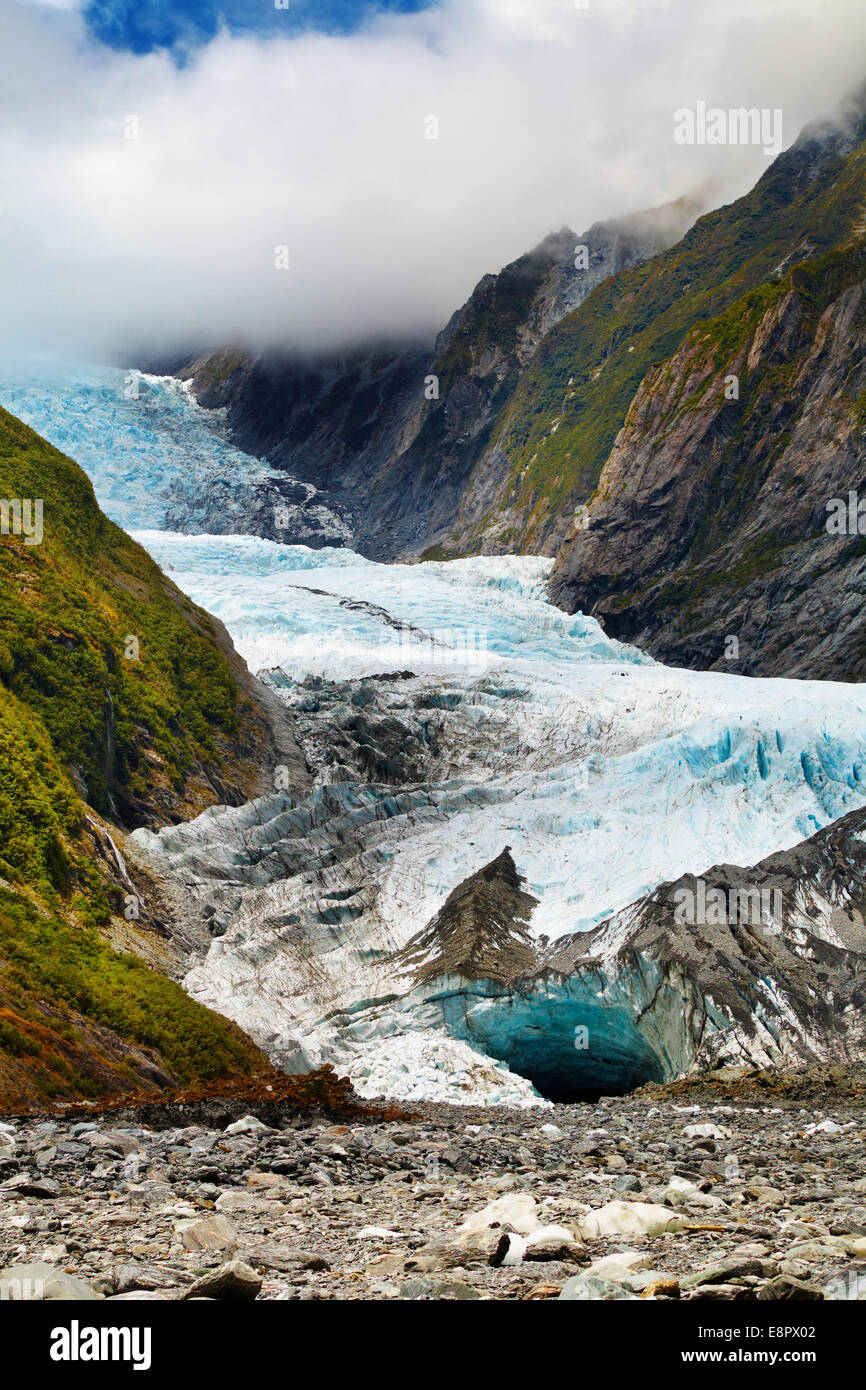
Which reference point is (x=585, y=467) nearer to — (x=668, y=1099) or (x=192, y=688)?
(x=192, y=688)

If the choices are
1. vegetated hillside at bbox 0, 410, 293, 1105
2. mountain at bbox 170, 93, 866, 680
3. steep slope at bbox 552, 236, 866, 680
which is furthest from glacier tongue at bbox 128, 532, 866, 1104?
mountain at bbox 170, 93, 866, 680

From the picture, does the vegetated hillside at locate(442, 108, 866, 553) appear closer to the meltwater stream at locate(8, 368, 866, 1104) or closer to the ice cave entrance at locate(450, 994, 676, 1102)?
the meltwater stream at locate(8, 368, 866, 1104)

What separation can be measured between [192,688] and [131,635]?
20.8 feet

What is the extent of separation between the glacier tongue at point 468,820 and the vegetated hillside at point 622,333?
204 ft

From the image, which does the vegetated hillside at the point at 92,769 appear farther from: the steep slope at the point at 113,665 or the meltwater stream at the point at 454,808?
the meltwater stream at the point at 454,808

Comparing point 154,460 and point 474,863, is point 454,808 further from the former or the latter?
point 154,460

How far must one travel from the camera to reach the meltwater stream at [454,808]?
132ft

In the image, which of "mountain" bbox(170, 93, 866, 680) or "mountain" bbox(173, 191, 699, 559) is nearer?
"mountain" bbox(170, 93, 866, 680)

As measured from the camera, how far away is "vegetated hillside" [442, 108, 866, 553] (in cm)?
14362

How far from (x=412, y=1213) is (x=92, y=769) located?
135 ft

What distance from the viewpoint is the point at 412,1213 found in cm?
1037

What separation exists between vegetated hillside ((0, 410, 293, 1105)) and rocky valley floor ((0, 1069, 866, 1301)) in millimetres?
6010

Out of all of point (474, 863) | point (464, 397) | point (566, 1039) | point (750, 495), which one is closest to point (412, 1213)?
point (566, 1039)

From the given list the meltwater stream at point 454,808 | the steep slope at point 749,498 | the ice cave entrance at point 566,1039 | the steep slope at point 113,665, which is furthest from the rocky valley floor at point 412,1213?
the steep slope at point 749,498
